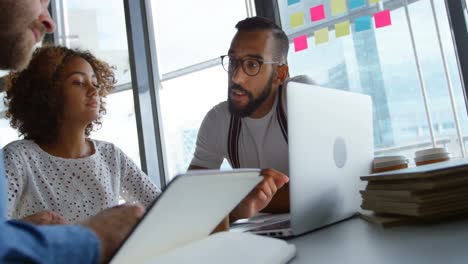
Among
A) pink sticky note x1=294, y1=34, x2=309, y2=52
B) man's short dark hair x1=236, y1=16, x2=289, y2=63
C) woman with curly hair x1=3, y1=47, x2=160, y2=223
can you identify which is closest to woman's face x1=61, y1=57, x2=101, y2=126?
woman with curly hair x1=3, y1=47, x2=160, y2=223

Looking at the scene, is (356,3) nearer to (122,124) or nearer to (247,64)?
(247,64)

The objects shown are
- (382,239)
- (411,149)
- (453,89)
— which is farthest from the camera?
(411,149)

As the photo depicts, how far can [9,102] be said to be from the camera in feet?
5.78

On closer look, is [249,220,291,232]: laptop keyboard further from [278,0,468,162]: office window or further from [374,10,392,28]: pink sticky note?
[374,10,392,28]: pink sticky note

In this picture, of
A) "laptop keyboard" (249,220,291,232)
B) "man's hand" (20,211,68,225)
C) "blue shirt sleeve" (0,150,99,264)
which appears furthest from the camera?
"man's hand" (20,211,68,225)

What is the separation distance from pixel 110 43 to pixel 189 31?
61cm

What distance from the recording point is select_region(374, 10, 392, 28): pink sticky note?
215 centimetres

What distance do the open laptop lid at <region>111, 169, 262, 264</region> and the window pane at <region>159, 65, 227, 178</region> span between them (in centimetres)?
235

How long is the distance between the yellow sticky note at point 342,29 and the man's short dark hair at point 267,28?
583 millimetres

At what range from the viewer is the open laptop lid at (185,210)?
40 cm

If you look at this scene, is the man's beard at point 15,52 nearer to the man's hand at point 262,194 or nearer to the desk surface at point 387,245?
the man's hand at point 262,194

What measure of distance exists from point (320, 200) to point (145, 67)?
2246mm

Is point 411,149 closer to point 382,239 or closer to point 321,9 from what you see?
point 321,9

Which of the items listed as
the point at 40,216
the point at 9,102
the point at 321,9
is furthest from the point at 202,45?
the point at 40,216
